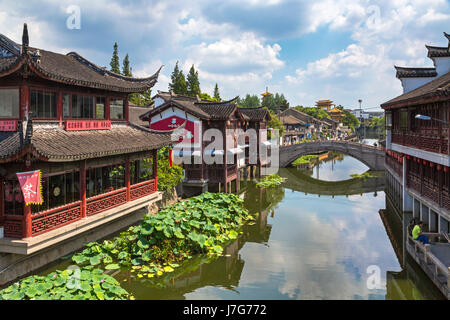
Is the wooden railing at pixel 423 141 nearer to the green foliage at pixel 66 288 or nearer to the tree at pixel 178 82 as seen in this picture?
the green foliage at pixel 66 288

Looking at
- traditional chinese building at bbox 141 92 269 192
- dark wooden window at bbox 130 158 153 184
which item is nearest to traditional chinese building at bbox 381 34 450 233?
traditional chinese building at bbox 141 92 269 192

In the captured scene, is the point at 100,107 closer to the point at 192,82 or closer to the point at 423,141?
the point at 423,141

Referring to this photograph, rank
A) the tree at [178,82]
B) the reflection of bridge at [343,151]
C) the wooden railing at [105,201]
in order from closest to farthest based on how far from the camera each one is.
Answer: the wooden railing at [105,201]
the reflection of bridge at [343,151]
the tree at [178,82]

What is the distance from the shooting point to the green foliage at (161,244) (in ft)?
44.1

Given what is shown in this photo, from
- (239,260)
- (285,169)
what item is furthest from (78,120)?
(285,169)

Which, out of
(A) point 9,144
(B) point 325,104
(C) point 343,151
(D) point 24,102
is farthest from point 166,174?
(B) point 325,104

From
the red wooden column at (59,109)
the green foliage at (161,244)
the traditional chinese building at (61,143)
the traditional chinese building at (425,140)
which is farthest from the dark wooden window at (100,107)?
the traditional chinese building at (425,140)

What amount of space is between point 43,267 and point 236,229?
976 cm

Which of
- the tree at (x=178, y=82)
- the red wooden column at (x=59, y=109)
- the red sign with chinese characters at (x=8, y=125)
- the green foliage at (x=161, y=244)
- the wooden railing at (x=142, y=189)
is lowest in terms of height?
the green foliage at (x=161, y=244)

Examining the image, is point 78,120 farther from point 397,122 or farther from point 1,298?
point 397,122

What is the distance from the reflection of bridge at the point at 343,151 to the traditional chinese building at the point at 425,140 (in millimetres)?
16248

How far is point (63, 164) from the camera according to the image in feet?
41.2

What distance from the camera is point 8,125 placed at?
11.7 m

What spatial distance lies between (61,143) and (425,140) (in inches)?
564
